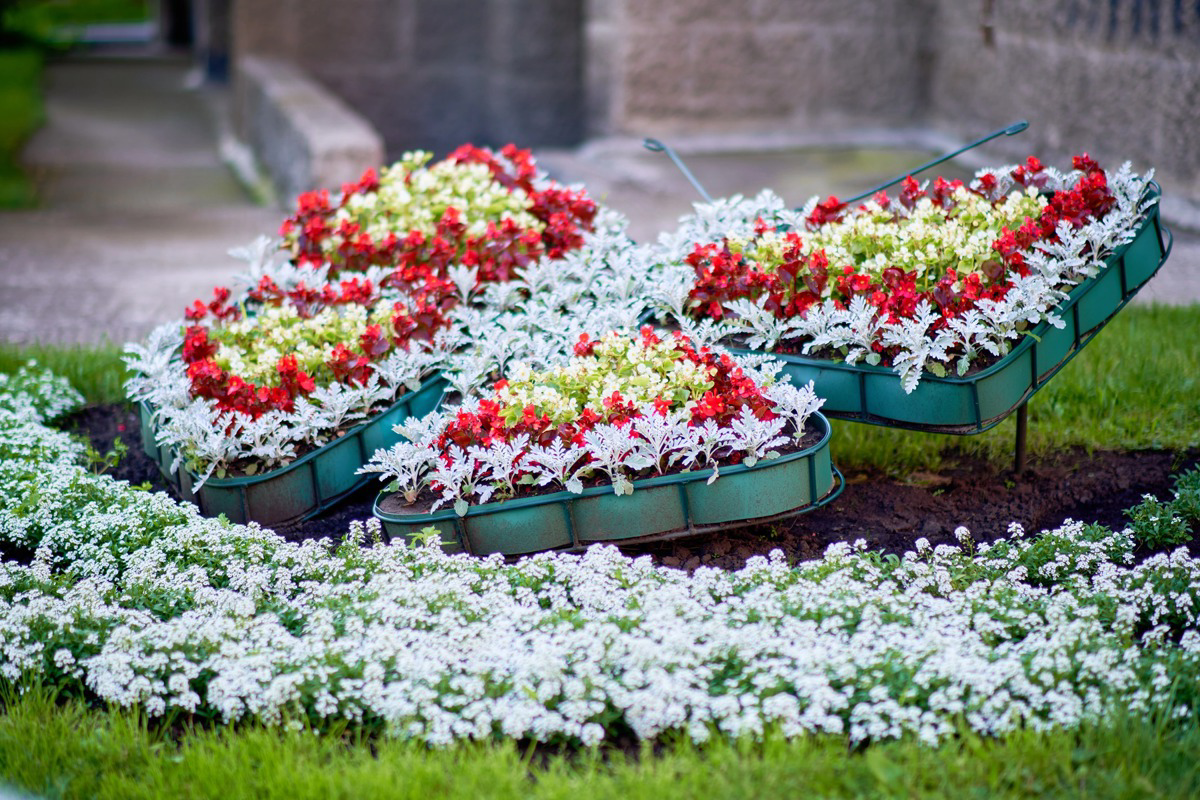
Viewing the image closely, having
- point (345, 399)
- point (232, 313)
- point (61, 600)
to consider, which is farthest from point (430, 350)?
point (61, 600)

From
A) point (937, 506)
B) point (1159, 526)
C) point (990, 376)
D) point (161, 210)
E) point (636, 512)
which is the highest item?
point (990, 376)

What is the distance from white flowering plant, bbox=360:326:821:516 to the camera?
3365 mm

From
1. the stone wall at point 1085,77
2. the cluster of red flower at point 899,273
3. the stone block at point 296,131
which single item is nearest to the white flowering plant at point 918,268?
the cluster of red flower at point 899,273

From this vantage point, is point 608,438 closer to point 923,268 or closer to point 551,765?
point 551,765

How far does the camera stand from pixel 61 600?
10.6ft

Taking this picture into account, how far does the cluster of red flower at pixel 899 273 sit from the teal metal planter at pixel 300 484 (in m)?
1.10

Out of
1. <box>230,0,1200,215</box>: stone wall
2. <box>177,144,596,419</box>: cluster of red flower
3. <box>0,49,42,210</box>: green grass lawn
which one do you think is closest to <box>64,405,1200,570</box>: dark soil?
<box>177,144,596,419</box>: cluster of red flower

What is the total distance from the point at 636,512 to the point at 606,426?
24 centimetres

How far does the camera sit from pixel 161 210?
8664 millimetres

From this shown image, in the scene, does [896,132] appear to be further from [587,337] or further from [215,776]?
[215,776]

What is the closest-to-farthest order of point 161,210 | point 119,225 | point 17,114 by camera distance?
point 119,225, point 161,210, point 17,114

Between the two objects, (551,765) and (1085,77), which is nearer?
(551,765)

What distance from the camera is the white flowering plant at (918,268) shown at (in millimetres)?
3674

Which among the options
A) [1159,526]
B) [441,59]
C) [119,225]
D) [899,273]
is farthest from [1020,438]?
[441,59]
